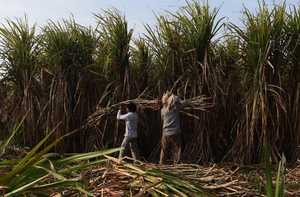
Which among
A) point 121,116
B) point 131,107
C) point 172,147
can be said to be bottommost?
point 172,147

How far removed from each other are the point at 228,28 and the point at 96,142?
2876 millimetres

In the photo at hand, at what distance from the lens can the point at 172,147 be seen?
11.2 metres

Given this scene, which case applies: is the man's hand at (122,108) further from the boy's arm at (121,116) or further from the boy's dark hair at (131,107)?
the boy's dark hair at (131,107)

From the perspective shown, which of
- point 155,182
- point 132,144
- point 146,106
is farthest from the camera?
point 146,106

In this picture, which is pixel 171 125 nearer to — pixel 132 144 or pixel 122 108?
pixel 132 144

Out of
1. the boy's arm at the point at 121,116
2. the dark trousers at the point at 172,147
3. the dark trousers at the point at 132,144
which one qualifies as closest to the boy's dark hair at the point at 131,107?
the boy's arm at the point at 121,116

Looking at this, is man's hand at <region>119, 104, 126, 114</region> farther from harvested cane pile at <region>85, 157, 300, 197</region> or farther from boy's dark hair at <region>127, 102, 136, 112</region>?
harvested cane pile at <region>85, 157, 300, 197</region>

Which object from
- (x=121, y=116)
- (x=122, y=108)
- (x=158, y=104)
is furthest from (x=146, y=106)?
(x=121, y=116)

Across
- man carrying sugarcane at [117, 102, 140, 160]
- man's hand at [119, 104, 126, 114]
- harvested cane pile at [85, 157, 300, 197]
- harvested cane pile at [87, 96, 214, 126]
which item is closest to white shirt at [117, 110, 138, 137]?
man carrying sugarcane at [117, 102, 140, 160]

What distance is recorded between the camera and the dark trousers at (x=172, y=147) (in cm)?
1086

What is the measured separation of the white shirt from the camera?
10.8 meters

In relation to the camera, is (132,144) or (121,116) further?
(132,144)

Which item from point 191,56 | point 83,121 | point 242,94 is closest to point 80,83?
point 83,121

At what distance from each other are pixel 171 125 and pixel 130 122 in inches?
24.8
